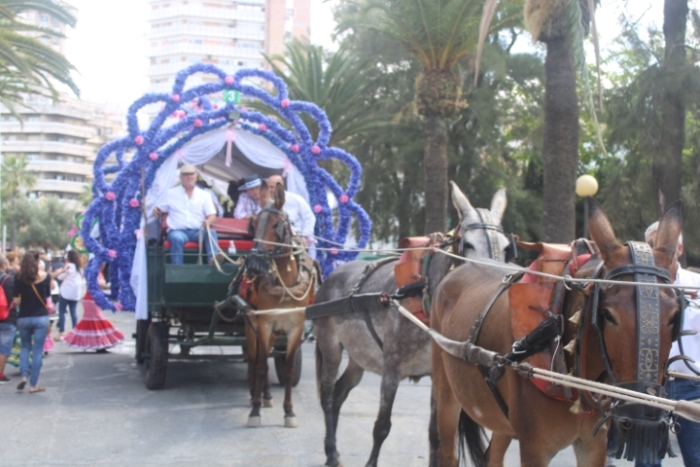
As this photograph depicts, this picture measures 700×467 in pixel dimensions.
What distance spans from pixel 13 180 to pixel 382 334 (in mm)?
77045

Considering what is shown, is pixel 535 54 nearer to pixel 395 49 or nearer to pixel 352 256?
pixel 395 49

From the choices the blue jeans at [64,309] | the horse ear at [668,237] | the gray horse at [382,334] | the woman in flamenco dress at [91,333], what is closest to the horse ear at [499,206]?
the gray horse at [382,334]

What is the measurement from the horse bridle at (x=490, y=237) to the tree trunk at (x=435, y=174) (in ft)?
37.3

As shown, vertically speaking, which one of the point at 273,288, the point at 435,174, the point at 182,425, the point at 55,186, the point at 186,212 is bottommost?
the point at 182,425

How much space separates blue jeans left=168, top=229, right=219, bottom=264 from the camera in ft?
33.1

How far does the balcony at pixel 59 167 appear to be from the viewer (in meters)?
102

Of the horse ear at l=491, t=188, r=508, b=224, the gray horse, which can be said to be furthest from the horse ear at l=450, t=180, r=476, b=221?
the horse ear at l=491, t=188, r=508, b=224

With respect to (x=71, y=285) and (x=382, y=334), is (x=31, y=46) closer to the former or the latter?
(x=71, y=285)

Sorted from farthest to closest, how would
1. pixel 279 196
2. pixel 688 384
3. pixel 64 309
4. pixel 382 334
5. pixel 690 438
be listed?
1. pixel 64 309
2. pixel 279 196
3. pixel 382 334
4. pixel 688 384
5. pixel 690 438

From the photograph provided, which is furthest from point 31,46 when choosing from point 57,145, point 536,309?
point 57,145

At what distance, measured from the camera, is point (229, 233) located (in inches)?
418

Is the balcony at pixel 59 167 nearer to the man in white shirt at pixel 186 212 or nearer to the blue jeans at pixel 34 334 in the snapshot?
the blue jeans at pixel 34 334

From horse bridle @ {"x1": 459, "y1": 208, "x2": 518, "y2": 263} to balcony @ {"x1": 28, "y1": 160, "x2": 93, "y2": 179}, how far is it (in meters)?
103

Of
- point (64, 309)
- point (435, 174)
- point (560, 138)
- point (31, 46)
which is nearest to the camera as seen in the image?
point (560, 138)
